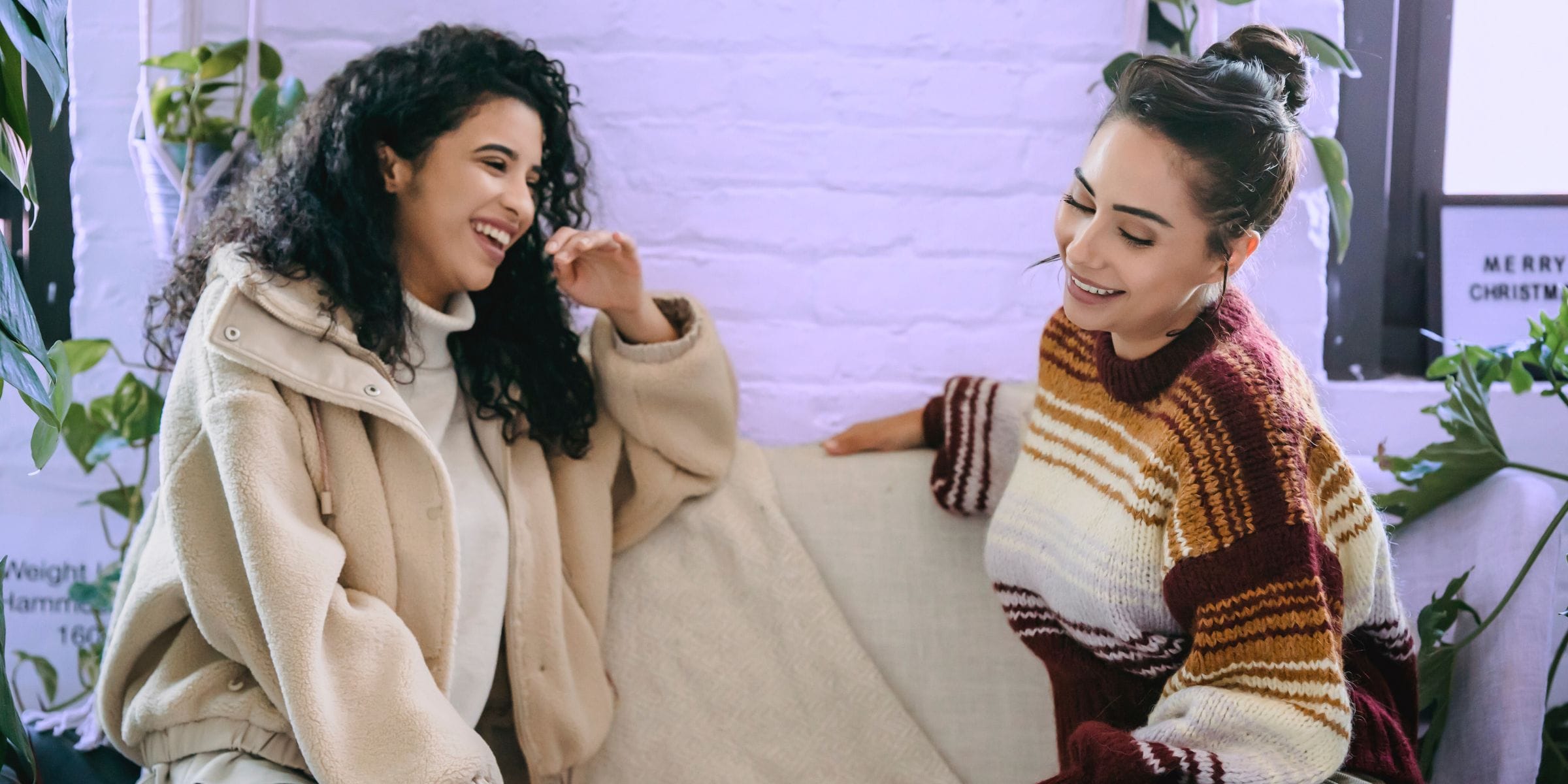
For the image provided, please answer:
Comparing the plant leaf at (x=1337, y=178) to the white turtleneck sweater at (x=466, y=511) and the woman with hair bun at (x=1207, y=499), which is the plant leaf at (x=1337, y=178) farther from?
the white turtleneck sweater at (x=466, y=511)

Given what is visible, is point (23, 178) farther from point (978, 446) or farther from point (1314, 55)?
point (1314, 55)

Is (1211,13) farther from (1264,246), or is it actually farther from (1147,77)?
(1147,77)

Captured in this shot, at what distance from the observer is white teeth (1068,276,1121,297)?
3.43 feet

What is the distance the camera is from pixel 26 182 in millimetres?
1038

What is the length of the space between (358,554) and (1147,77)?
87 cm

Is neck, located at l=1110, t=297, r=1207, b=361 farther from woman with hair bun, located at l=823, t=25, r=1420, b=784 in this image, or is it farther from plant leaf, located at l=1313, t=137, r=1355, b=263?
plant leaf, located at l=1313, t=137, r=1355, b=263

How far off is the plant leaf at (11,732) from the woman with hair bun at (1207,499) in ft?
3.07

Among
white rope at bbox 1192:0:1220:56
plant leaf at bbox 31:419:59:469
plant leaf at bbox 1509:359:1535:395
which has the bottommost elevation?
plant leaf at bbox 1509:359:1535:395

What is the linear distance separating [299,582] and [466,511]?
0.27 m

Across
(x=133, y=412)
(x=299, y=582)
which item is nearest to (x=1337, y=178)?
(x=299, y=582)

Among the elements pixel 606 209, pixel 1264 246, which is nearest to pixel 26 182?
pixel 606 209

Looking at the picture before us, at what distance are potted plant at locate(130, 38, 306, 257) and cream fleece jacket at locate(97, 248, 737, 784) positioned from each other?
11.6 inches

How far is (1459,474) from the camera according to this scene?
1.36 m

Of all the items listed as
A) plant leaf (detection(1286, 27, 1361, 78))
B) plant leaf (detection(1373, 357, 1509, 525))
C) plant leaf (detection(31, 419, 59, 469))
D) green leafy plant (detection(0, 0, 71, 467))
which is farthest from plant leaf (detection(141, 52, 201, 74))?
plant leaf (detection(1373, 357, 1509, 525))
